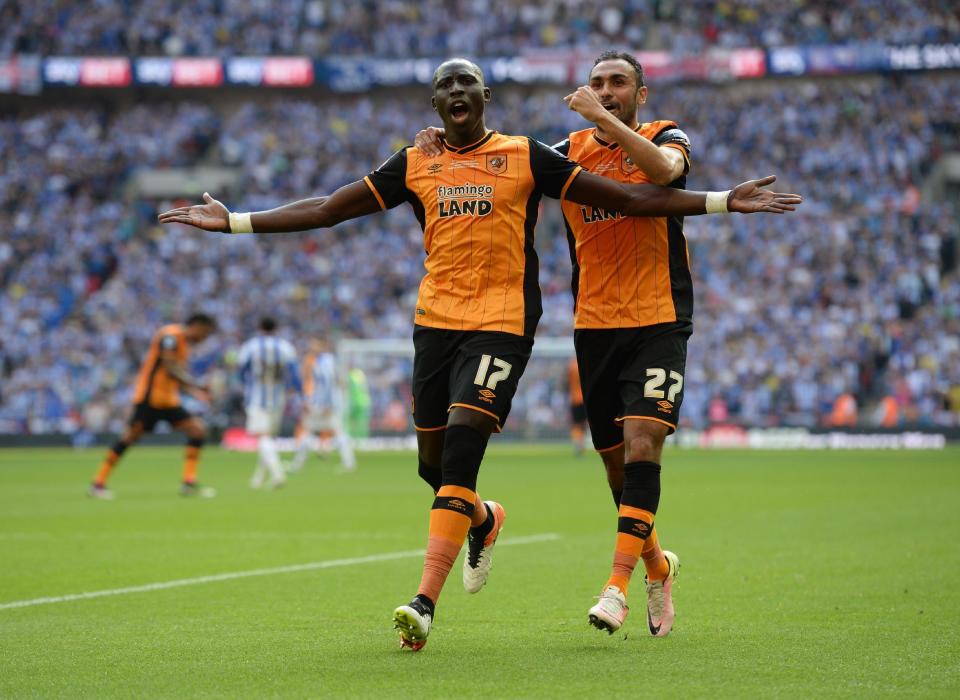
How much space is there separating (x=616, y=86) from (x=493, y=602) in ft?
10.0

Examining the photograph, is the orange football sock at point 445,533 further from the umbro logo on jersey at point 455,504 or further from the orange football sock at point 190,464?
the orange football sock at point 190,464

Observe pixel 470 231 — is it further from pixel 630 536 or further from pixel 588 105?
pixel 630 536

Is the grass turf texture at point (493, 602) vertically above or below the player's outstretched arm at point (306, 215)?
Result: below

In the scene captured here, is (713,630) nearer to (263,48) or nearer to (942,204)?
(942,204)

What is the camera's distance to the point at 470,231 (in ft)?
22.0

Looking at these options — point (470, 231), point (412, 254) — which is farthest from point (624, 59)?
point (412, 254)

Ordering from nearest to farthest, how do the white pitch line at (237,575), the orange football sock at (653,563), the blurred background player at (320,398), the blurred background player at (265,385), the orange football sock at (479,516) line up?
the orange football sock at (653,563), the orange football sock at (479,516), the white pitch line at (237,575), the blurred background player at (265,385), the blurred background player at (320,398)

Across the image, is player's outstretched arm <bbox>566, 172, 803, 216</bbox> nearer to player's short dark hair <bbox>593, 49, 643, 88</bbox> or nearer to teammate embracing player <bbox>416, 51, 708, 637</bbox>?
teammate embracing player <bbox>416, 51, 708, 637</bbox>

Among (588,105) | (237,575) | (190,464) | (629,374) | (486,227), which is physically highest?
(588,105)

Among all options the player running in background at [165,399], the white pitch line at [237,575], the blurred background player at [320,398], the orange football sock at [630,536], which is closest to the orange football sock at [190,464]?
the player running in background at [165,399]

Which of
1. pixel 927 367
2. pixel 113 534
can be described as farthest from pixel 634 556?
pixel 927 367

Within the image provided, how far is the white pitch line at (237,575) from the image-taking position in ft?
27.3

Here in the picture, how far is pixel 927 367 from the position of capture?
3412 cm

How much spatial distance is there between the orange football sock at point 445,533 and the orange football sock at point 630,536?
2.37 ft
